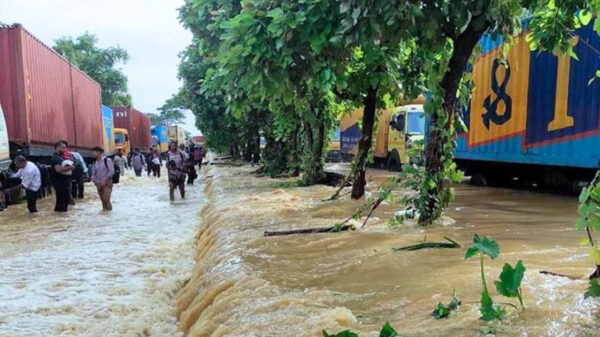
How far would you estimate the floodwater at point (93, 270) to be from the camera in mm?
5191

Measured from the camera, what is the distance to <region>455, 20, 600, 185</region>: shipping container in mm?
A: 9211

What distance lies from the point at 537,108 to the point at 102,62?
43730 mm

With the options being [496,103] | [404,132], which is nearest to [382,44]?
[496,103]

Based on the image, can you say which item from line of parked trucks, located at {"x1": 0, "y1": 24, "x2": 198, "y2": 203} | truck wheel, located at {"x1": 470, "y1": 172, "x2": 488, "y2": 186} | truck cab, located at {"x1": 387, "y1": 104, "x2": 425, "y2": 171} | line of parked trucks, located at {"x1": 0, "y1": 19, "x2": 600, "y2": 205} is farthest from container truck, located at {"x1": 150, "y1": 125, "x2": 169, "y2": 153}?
truck wheel, located at {"x1": 470, "y1": 172, "x2": 488, "y2": 186}

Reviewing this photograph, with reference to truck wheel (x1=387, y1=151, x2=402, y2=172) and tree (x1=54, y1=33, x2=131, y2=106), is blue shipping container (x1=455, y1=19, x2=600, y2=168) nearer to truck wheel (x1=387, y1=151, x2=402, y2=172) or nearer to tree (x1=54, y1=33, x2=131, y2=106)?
truck wheel (x1=387, y1=151, x2=402, y2=172)

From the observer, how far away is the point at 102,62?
47.8 meters

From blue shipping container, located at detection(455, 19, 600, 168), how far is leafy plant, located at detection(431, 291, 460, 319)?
6.10 m

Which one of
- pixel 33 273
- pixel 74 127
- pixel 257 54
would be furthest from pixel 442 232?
pixel 74 127

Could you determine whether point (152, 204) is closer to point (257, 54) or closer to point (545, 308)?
point (257, 54)

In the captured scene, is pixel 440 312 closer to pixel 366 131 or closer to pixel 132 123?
pixel 366 131

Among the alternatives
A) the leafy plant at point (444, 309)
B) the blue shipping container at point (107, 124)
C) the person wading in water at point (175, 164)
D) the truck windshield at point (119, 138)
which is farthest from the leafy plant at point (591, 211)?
the truck windshield at point (119, 138)

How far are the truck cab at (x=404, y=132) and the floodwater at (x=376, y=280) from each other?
995cm

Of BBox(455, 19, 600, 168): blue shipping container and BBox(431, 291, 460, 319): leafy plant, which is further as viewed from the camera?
BBox(455, 19, 600, 168): blue shipping container

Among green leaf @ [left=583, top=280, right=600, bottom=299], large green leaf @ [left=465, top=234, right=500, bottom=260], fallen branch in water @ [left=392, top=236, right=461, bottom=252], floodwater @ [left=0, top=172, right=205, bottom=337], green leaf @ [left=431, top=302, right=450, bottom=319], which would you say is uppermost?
large green leaf @ [left=465, top=234, right=500, bottom=260]
